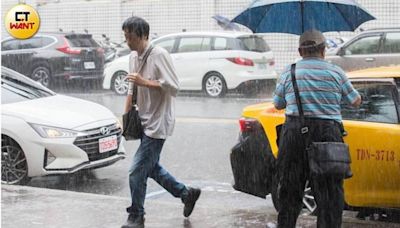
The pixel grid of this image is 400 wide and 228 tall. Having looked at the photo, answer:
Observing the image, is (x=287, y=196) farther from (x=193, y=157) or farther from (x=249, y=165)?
(x=193, y=157)

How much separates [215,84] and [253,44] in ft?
4.42

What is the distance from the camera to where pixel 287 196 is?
5.00 metres

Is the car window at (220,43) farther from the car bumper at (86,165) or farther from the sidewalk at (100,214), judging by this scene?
the sidewalk at (100,214)

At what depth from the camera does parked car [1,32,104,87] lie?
18781 mm

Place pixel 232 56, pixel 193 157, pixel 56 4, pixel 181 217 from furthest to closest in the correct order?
pixel 56 4, pixel 232 56, pixel 193 157, pixel 181 217

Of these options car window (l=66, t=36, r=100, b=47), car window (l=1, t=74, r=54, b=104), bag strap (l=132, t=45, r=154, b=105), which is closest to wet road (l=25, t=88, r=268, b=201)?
car window (l=1, t=74, r=54, b=104)

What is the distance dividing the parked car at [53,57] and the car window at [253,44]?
14.6 ft

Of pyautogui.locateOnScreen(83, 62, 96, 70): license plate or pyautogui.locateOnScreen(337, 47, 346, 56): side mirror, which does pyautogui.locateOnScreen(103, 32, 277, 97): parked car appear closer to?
pyautogui.locateOnScreen(337, 47, 346, 56): side mirror

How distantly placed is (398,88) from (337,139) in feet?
4.16

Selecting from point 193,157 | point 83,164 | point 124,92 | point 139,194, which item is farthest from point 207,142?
point 124,92

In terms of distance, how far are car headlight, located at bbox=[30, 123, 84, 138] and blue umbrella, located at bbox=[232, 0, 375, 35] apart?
3018 millimetres

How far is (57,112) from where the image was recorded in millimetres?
8117

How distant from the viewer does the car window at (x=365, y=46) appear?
15.8 m

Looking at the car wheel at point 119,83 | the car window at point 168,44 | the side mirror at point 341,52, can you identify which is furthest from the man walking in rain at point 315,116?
the car wheel at point 119,83
